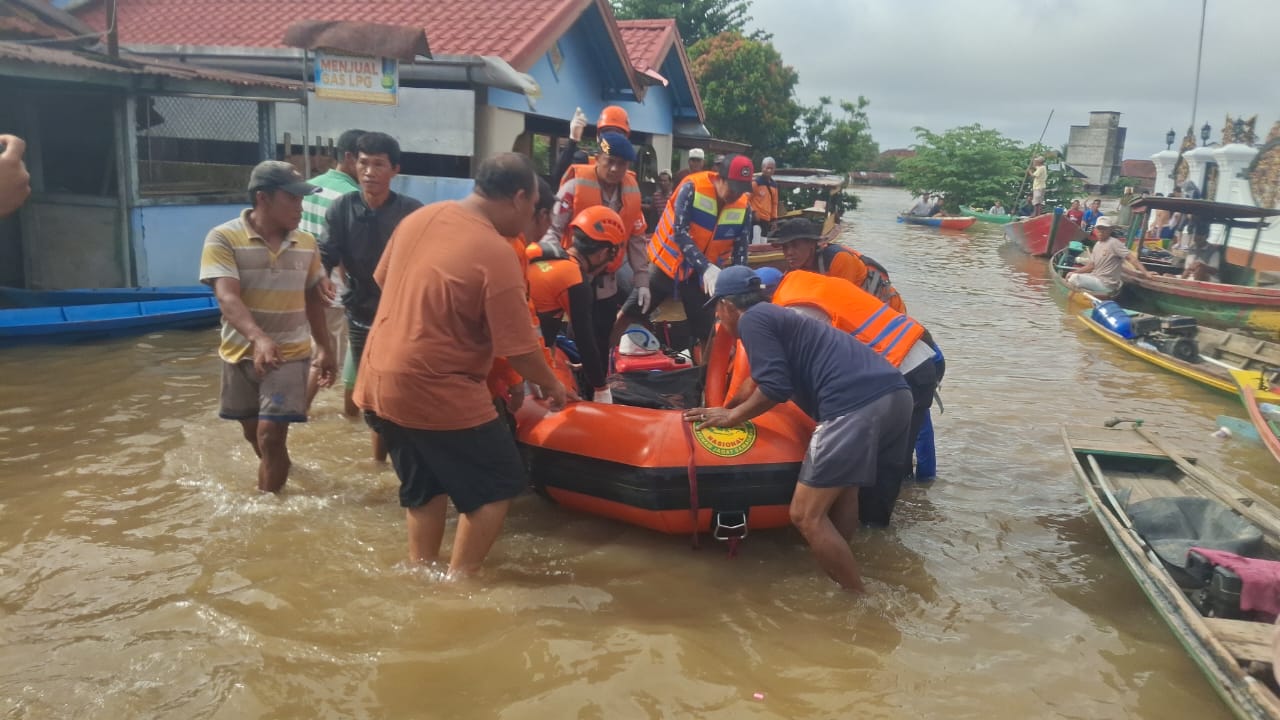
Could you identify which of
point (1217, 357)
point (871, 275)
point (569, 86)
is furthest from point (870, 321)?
point (569, 86)

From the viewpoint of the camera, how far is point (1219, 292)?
1116 centimetres

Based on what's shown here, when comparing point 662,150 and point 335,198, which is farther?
point 662,150

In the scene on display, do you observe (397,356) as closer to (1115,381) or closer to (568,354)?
(568,354)

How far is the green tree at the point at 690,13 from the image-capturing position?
86.0 ft

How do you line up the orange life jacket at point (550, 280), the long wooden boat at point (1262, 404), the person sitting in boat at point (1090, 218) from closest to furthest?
1. the orange life jacket at point (550, 280)
2. the long wooden boat at point (1262, 404)
3. the person sitting in boat at point (1090, 218)

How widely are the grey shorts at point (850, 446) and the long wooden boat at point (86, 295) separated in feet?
23.2

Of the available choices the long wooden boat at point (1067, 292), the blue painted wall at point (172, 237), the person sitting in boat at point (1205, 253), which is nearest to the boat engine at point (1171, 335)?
the long wooden boat at point (1067, 292)

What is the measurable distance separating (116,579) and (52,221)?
22.0 feet

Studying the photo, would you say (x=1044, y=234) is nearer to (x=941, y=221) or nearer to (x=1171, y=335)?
(x=941, y=221)

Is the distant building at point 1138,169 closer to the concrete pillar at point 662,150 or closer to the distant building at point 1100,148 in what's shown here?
the distant building at point 1100,148

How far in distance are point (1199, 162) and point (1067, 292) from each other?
9734 mm

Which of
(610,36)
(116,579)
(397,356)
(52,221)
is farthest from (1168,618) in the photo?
(610,36)

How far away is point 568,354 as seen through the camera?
5.34 meters

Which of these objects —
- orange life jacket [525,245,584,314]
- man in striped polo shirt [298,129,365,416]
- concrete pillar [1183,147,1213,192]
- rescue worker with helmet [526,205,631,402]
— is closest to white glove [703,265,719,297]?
rescue worker with helmet [526,205,631,402]
